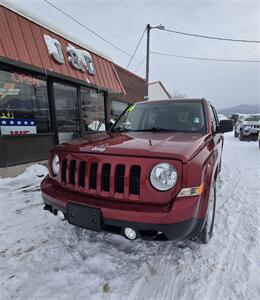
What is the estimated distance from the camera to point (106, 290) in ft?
6.93

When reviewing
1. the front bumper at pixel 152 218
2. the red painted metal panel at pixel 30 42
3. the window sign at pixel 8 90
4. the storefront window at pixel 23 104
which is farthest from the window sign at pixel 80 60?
the front bumper at pixel 152 218

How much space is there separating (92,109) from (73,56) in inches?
120

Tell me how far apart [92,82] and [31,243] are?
6172 millimetres

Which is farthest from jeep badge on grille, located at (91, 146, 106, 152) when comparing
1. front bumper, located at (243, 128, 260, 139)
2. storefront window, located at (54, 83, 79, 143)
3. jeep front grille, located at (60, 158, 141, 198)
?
front bumper, located at (243, 128, 260, 139)

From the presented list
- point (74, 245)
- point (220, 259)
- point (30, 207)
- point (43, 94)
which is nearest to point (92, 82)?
point (43, 94)

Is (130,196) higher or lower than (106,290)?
higher

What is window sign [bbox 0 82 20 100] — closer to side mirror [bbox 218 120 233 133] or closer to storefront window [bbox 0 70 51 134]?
storefront window [bbox 0 70 51 134]

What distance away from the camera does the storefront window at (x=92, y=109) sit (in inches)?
367

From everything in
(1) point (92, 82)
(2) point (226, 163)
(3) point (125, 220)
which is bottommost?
(2) point (226, 163)

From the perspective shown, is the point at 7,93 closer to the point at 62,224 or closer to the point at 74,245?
the point at 62,224

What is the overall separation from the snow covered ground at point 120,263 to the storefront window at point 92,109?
6228 millimetres

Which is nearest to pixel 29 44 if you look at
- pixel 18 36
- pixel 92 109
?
pixel 18 36

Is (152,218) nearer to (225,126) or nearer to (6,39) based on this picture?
(225,126)

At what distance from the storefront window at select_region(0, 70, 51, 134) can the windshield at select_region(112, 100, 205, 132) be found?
11.3ft
